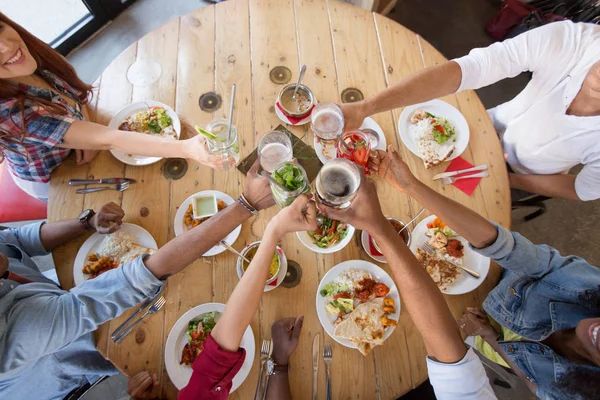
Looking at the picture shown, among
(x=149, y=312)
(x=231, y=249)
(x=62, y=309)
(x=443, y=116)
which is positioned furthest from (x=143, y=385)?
(x=443, y=116)

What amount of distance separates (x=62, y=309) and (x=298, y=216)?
43.9 inches

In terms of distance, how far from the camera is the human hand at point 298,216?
155 centimetres

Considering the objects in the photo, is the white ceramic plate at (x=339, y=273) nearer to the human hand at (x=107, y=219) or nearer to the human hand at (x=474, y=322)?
the human hand at (x=474, y=322)

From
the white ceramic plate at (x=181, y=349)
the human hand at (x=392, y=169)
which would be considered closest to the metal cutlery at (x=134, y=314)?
the white ceramic plate at (x=181, y=349)

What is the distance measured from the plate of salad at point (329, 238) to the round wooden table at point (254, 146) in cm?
9

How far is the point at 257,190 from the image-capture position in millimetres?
1744

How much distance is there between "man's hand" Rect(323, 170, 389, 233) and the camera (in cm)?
153

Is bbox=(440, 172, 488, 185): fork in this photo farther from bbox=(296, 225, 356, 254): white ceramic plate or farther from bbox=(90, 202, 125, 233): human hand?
bbox=(90, 202, 125, 233): human hand

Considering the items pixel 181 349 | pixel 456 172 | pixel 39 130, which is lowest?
pixel 181 349

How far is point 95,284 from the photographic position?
1616 mm

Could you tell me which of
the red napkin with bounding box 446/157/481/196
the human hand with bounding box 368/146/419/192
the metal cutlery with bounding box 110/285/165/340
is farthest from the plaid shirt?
the red napkin with bounding box 446/157/481/196

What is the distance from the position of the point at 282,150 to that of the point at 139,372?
1.27 meters

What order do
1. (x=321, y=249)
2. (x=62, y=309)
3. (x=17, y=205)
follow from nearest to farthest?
(x=62, y=309) < (x=321, y=249) < (x=17, y=205)

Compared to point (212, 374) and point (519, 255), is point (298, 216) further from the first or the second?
point (519, 255)
